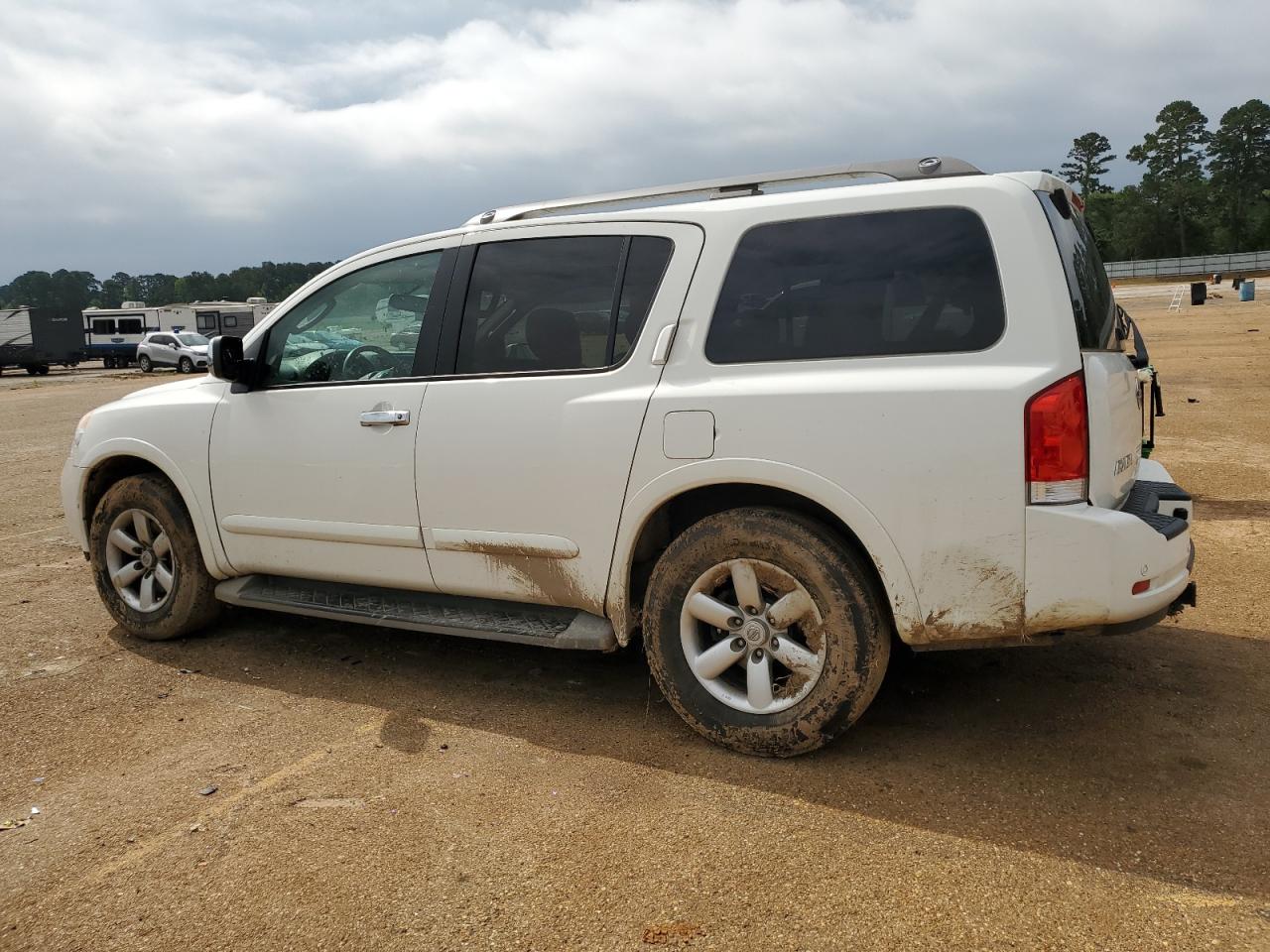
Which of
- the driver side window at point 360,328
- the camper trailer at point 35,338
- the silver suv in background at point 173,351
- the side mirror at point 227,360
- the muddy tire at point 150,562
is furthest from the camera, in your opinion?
the camper trailer at point 35,338

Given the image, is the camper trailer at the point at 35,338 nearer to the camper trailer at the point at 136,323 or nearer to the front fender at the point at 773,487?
the camper trailer at the point at 136,323

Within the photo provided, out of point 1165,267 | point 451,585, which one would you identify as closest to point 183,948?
point 451,585

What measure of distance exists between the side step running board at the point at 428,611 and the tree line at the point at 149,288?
93360mm

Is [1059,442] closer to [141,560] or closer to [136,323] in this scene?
[141,560]

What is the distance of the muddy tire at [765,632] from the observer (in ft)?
10.8

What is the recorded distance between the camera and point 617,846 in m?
2.97

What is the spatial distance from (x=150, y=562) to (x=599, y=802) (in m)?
2.92

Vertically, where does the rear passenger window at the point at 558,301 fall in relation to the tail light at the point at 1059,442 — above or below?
above

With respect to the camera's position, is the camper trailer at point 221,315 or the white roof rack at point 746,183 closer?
the white roof rack at point 746,183

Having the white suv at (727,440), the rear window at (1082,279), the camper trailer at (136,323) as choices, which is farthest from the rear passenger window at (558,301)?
the camper trailer at (136,323)

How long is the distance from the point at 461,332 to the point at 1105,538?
2.50 m

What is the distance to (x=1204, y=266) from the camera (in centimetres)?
7600

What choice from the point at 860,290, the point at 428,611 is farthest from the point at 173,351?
the point at 860,290

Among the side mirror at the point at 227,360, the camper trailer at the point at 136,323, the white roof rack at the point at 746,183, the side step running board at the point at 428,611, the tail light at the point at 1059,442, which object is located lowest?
the side step running board at the point at 428,611
